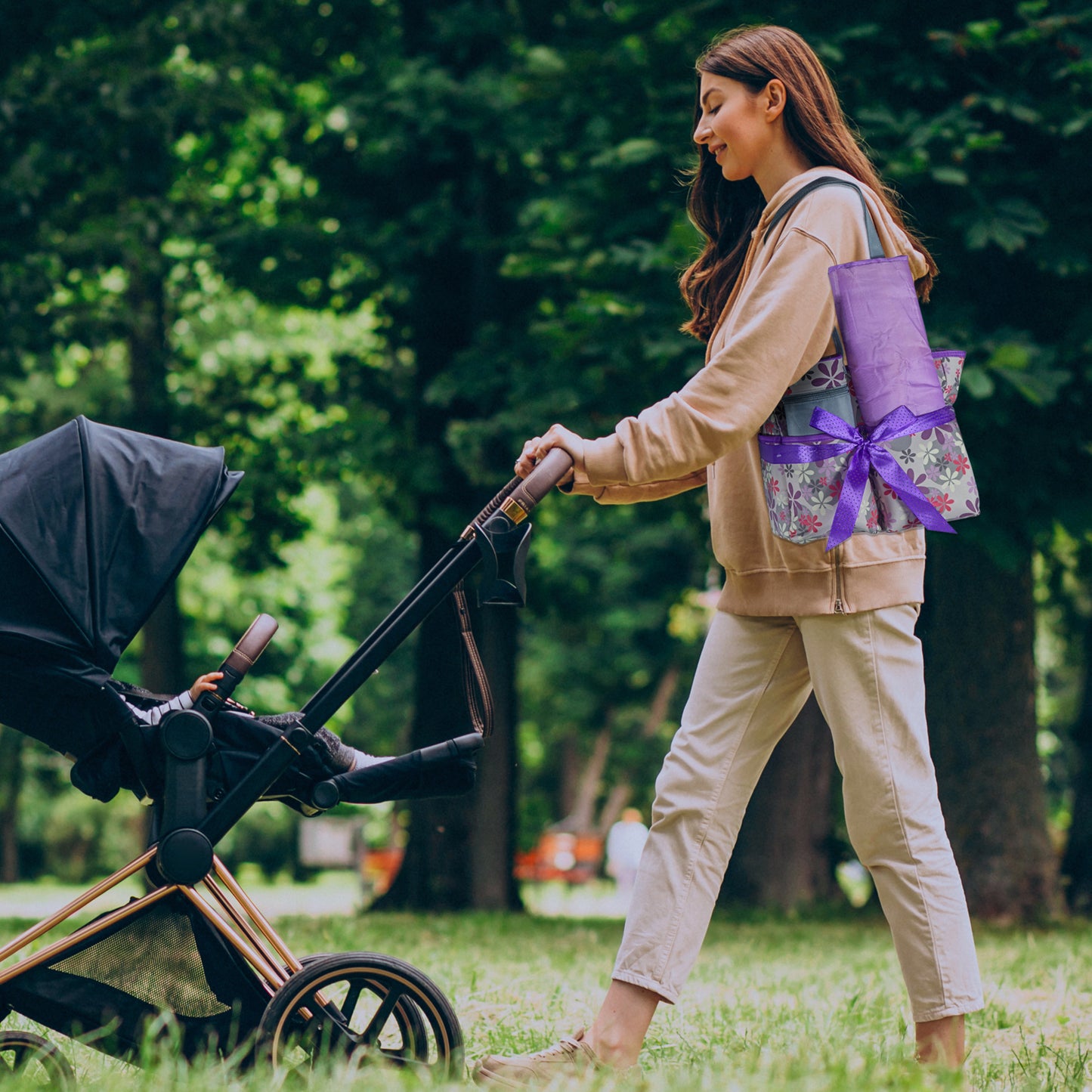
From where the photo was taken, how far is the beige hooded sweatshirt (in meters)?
3.05

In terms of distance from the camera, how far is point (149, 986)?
3002mm

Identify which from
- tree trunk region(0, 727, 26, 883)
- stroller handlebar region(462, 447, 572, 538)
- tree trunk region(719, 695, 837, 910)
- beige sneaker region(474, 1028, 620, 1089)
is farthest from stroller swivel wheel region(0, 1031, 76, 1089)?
tree trunk region(0, 727, 26, 883)

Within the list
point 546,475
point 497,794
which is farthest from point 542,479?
point 497,794

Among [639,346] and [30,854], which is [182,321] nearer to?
[639,346]

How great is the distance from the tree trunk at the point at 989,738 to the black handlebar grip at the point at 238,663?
6023 mm

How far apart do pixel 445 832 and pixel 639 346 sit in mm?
4981

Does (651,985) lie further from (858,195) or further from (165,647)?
(165,647)

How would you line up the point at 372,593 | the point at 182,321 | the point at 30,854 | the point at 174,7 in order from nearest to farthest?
the point at 174,7
the point at 182,321
the point at 372,593
the point at 30,854

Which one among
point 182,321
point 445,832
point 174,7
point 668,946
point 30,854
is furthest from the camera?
point 30,854

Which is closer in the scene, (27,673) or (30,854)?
(27,673)

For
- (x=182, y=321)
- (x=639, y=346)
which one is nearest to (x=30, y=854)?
(x=182, y=321)

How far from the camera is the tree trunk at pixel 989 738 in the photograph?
8602 millimetres

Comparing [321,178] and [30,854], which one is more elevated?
[321,178]

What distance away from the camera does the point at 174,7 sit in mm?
10273
